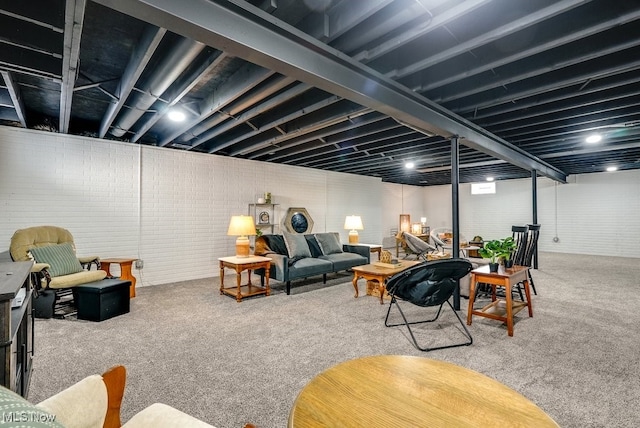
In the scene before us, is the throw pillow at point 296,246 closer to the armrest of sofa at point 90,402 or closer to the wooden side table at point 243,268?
the wooden side table at point 243,268

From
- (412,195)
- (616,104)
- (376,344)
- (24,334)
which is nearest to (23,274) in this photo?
(24,334)

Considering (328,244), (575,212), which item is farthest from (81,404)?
(575,212)

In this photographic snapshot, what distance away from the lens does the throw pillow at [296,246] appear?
205 inches

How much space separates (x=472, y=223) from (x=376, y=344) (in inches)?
390

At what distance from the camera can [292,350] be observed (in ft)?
9.05

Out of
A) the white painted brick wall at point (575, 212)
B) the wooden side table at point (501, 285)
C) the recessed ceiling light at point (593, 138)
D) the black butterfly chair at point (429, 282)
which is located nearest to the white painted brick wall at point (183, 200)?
the white painted brick wall at point (575, 212)

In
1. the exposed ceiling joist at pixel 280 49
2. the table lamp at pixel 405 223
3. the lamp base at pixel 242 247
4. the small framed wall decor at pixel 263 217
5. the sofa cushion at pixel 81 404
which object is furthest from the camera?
the table lamp at pixel 405 223

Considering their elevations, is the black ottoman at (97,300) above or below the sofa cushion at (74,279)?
below

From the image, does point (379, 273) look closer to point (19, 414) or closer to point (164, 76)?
point (164, 76)

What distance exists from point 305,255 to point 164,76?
3.45 meters

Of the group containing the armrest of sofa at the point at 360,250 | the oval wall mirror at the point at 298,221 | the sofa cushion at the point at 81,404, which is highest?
the oval wall mirror at the point at 298,221

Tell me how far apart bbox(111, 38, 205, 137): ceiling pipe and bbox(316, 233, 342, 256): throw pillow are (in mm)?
3567

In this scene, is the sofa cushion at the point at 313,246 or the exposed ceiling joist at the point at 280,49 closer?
the exposed ceiling joist at the point at 280,49

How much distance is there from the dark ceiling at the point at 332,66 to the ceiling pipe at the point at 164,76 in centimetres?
2
